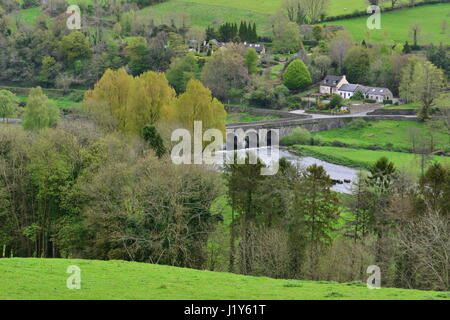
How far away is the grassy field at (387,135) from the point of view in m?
79.1

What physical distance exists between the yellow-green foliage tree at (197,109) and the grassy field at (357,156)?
15.3 m

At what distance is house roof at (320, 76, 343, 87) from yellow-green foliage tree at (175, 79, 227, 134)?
41360 mm

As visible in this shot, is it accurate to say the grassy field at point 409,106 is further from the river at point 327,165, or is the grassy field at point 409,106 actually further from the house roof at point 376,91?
the river at point 327,165

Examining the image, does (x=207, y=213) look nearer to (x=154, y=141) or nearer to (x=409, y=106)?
(x=154, y=141)

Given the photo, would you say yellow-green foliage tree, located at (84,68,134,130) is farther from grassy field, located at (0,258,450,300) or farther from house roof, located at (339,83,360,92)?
house roof, located at (339,83,360,92)

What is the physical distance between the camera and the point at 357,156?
73.6 m

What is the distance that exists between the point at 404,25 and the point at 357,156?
61.3m

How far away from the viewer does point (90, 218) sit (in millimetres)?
37625

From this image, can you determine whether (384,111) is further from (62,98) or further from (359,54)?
(62,98)

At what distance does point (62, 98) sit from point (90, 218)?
72304 mm

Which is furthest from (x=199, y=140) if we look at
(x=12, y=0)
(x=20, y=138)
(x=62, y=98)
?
(x=12, y=0)

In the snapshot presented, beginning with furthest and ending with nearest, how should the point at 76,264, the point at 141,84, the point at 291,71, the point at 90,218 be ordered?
the point at 291,71, the point at 141,84, the point at 90,218, the point at 76,264

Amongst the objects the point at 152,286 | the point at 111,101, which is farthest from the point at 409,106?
the point at 152,286

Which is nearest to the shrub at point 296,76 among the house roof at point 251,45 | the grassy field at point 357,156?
the house roof at point 251,45
